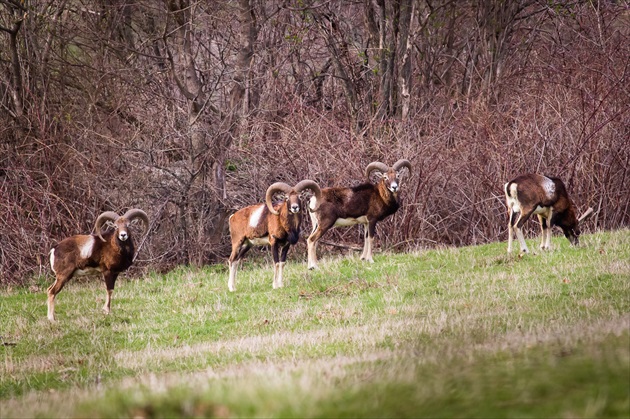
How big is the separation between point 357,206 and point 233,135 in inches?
262

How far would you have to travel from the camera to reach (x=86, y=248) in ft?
51.3

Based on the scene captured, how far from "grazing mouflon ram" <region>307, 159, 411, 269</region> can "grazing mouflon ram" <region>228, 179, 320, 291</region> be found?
1305 mm

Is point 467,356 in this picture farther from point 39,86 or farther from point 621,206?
point 39,86

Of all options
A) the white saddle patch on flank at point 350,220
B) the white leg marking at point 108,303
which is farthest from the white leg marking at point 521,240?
the white leg marking at point 108,303

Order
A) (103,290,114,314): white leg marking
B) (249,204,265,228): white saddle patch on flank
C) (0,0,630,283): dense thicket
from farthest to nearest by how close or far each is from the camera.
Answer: (0,0,630,283): dense thicket < (249,204,265,228): white saddle patch on flank < (103,290,114,314): white leg marking

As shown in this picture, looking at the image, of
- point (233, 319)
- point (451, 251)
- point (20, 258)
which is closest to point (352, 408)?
point (233, 319)

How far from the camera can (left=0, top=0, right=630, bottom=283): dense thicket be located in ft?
74.0

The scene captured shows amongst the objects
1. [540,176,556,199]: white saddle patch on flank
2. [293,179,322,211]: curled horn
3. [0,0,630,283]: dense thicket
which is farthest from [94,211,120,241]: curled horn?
[540,176,556,199]: white saddle patch on flank

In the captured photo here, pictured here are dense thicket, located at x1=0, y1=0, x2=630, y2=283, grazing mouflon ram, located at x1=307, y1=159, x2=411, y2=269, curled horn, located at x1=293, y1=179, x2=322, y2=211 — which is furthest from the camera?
dense thicket, located at x1=0, y1=0, x2=630, y2=283

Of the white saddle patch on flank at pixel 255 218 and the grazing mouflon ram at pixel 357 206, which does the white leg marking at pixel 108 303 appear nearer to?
the white saddle patch on flank at pixel 255 218

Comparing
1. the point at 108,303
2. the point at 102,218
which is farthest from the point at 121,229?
the point at 108,303

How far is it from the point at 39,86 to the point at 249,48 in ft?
18.3

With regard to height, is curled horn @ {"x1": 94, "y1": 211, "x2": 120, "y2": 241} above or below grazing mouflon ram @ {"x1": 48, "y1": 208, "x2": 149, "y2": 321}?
above

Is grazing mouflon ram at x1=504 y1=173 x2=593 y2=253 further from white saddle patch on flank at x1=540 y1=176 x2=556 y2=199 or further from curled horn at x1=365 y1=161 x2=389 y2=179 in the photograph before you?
curled horn at x1=365 y1=161 x2=389 y2=179
